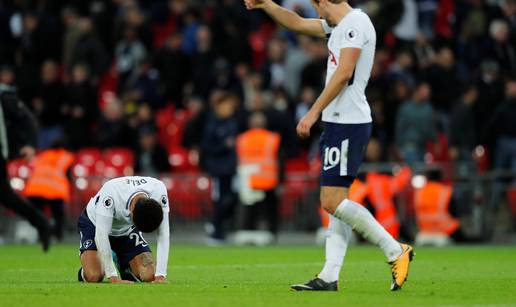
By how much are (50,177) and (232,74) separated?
5202 millimetres

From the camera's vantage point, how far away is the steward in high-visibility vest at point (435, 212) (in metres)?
20.9

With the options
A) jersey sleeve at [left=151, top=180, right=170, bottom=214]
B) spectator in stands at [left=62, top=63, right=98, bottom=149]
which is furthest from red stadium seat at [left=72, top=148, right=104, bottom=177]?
jersey sleeve at [left=151, top=180, right=170, bottom=214]

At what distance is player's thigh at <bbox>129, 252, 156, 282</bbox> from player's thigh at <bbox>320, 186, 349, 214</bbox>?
2.06 meters

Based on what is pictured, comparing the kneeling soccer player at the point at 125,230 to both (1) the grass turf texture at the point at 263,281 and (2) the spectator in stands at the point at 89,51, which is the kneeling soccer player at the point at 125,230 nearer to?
(1) the grass turf texture at the point at 263,281

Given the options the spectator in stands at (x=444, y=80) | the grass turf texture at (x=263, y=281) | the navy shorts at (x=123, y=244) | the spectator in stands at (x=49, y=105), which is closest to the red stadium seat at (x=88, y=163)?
the spectator in stands at (x=49, y=105)

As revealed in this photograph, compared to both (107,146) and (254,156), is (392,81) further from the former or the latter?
(107,146)

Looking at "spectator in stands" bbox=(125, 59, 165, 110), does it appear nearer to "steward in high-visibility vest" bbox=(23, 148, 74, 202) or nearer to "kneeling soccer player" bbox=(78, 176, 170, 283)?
"steward in high-visibility vest" bbox=(23, 148, 74, 202)

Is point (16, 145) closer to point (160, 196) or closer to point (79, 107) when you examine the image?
point (160, 196)

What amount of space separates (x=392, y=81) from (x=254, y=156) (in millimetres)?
3473

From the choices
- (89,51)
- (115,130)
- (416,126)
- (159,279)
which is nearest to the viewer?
(159,279)

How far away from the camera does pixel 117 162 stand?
24.3 meters

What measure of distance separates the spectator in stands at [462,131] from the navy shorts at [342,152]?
11.8 meters

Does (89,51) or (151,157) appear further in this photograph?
(89,51)

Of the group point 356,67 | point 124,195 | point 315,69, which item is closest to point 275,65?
point 315,69
